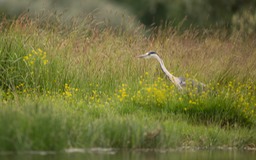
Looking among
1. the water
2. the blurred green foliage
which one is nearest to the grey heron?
the water

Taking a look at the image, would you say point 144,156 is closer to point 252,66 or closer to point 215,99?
point 215,99

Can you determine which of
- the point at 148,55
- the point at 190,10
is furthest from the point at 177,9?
the point at 148,55

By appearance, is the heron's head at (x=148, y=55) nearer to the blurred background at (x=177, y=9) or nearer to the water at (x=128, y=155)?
the water at (x=128, y=155)

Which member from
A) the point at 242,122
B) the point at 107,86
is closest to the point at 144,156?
the point at 242,122

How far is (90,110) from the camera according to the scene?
12250 mm

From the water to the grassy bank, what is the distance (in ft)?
0.44

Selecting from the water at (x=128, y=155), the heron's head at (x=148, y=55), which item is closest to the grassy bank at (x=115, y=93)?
the water at (x=128, y=155)

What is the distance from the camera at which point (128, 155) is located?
10094mm

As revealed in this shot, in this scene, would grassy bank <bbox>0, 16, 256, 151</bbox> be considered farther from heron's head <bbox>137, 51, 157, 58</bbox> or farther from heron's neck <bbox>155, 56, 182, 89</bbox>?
heron's head <bbox>137, 51, 157, 58</bbox>

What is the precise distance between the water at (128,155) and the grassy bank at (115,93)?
13 cm

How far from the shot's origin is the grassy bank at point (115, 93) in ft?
33.3

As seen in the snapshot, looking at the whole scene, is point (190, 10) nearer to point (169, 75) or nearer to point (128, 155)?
point (169, 75)

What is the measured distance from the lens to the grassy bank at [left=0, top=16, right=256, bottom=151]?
10164 millimetres

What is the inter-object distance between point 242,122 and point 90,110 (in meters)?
2.62
